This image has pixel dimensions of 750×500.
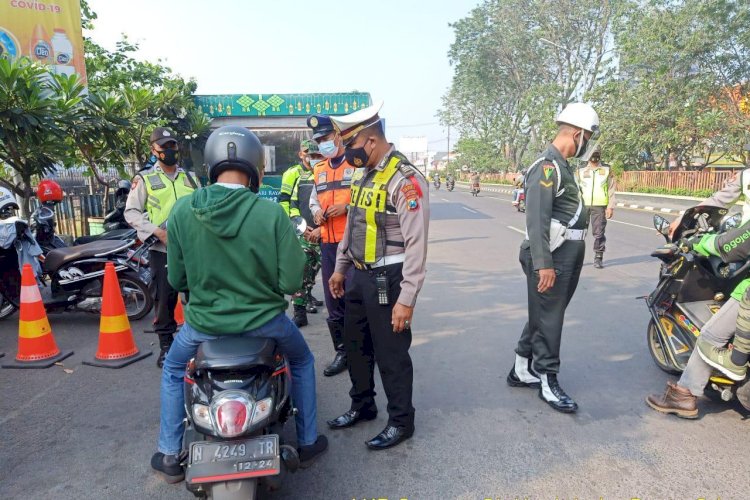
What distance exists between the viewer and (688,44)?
21.0 metres

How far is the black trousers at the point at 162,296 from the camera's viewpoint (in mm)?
4156

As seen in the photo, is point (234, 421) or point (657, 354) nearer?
point (234, 421)

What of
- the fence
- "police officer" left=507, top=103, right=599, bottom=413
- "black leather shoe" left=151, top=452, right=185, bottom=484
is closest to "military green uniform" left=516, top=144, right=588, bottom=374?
"police officer" left=507, top=103, right=599, bottom=413

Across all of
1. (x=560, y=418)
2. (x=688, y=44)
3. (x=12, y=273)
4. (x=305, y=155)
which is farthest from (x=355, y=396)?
(x=688, y=44)

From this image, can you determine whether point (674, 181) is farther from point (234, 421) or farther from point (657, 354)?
point (234, 421)

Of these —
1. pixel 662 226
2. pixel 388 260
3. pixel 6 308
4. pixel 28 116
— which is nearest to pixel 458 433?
pixel 388 260

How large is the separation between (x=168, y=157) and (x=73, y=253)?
7.41 feet

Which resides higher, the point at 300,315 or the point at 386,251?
the point at 386,251

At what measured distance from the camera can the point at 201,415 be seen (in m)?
2.21

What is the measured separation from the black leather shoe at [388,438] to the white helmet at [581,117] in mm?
2151

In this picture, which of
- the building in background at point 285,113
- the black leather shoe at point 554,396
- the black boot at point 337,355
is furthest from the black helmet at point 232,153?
the building in background at point 285,113

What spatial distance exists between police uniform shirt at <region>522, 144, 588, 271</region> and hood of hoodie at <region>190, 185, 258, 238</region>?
1844 millimetres

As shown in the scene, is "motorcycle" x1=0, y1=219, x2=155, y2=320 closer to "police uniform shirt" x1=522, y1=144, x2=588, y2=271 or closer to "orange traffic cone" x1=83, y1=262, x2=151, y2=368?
"orange traffic cone" x1=83, y1=262, x2=151, y2=368

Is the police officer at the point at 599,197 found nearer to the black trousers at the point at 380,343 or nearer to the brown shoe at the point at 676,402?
the brown shoe at the point at 676,402
